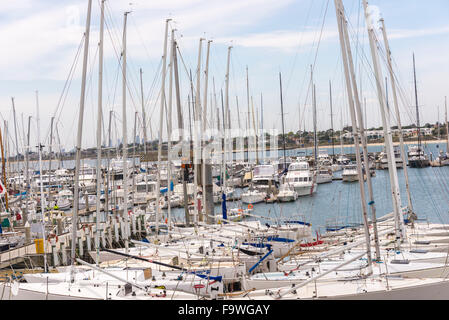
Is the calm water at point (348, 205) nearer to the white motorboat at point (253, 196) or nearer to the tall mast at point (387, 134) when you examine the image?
the white motorboat at point (253, 196)

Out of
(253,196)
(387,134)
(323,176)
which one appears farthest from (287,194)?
(387,134)

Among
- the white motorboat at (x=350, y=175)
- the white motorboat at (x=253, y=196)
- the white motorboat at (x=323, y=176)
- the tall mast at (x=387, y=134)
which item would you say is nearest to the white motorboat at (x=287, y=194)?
A: the white motorboat at (x=253, y=196)

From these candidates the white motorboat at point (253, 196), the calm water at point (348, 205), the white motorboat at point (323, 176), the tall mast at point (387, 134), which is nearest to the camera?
the tall mast at point (387, 134)

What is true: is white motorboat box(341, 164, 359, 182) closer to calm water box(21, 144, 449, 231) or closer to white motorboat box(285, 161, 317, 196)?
calm water box(21, 144, 449, 231)

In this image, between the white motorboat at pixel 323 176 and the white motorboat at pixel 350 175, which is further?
the white motorboat at pixel 323 176

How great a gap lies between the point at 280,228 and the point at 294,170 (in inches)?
980

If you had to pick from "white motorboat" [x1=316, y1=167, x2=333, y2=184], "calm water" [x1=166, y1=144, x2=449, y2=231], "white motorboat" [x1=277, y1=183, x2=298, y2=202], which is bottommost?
"calm water" [x1=166, y1=144, x2=449, y2=231]

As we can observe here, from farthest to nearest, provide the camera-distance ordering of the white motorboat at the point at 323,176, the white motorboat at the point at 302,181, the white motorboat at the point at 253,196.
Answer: the white motorboat at the point at 323,176 < the white motorboat at the point at 302,181 < the white motorboat at the point at 253,196

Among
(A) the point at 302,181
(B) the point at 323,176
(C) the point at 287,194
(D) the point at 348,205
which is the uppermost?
(A) the point at 302,181

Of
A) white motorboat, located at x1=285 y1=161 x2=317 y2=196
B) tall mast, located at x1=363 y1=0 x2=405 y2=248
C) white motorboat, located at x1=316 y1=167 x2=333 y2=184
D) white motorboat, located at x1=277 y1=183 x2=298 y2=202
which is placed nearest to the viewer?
tall mast, located at x1=363 y1=0 x2=405 y2=248

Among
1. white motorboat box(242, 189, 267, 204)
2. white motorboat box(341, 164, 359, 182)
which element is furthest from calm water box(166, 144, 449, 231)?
white motorboat box(341, 164, 359, 182)

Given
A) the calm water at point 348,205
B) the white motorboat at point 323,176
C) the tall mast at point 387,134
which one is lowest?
the calm water at point 348,205

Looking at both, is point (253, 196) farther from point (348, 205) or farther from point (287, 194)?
point (348, 205)
